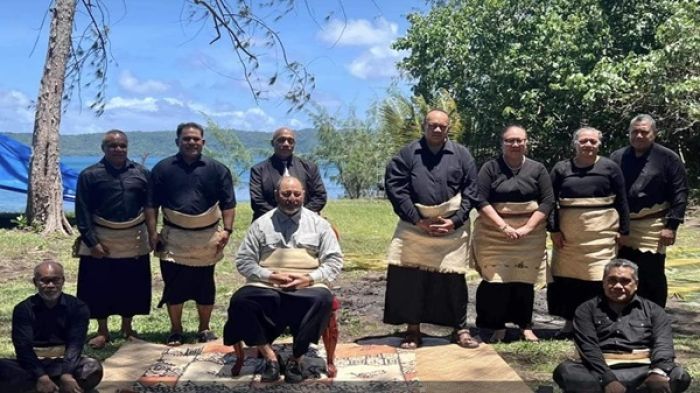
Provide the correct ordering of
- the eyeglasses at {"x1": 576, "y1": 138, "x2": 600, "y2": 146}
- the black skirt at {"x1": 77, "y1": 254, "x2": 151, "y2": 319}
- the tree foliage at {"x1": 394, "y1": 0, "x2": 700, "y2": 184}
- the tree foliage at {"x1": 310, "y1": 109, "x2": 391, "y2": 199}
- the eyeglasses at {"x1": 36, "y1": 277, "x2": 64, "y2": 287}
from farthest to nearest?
the tree foliage at {"x1": 310, "y1": 109, "x2": 391, "y2": 199}
the tree foliage at {"x1": 394, "y1": 0, "x2": 700, "y2": 184}
the black skirt at {"x1": 77, "y1": 254, "x2": 151, "y2": 319}
the eyeglasses at {"x1": 576, "y1": 138, "x2": 600, "y2": 146}
the eyeglasses at {"x1": 36, "y1": 277, "x2": 64, "y2": 287}

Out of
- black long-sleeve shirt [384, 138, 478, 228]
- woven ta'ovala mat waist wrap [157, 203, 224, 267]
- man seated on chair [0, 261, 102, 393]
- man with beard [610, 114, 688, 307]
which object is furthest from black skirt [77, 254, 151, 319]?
man with beard [610, 114, 688, 307]

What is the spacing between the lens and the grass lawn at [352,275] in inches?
224

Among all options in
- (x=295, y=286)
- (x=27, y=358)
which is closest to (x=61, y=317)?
(x=27, y=358)

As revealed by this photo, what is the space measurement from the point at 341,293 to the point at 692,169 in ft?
32.9

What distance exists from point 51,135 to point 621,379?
38.4 ft

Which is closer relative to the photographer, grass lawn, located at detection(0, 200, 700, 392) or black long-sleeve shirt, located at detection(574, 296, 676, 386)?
black long-sleeve shirt, located at detection(574, 296, 676, 386)

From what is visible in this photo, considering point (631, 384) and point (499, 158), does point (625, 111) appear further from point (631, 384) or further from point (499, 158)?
point (631, 384)

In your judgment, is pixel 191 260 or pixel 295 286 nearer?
pixel 295 286

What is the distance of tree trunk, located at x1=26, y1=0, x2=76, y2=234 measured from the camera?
44.3ft

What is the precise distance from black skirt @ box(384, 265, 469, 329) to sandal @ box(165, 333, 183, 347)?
1.52 metres

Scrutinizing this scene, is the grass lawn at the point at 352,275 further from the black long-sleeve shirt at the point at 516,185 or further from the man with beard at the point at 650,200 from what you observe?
the black long-sleeve shirt at the point at 516,185

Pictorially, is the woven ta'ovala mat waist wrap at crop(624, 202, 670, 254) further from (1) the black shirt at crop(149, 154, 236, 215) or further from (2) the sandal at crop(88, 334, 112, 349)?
(2) the sandal at crop(88, 334, 112, 349)

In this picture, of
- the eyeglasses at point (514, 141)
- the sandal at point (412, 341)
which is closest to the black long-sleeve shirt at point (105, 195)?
the sandal at point (412, 341)

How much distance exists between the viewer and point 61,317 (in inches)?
180
